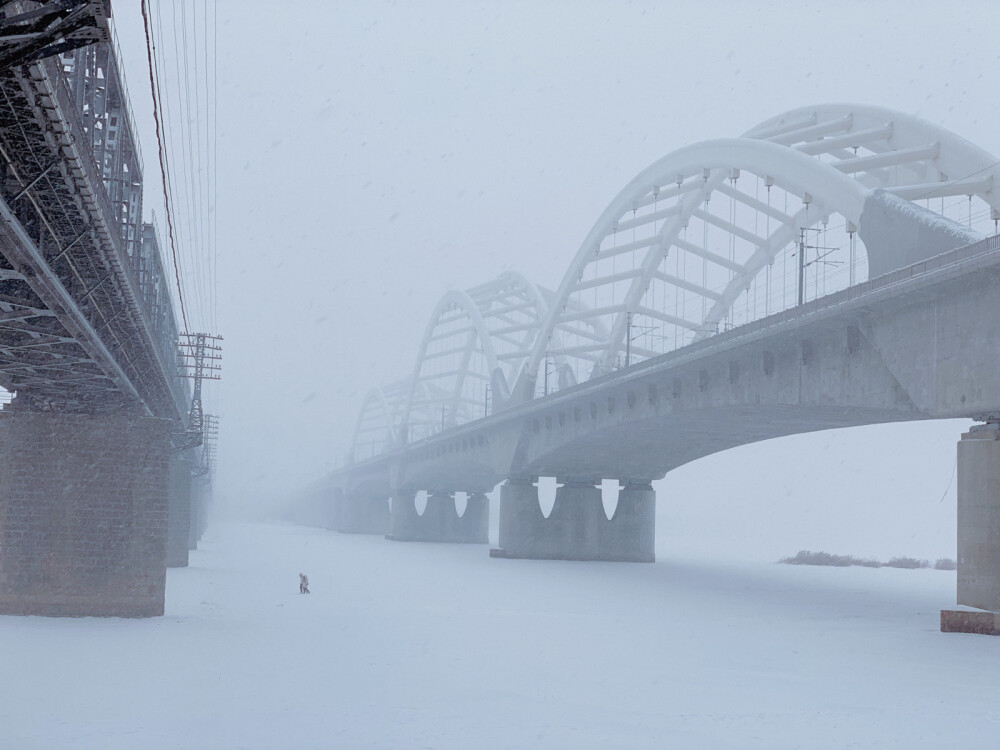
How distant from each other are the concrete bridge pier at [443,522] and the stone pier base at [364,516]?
933 inches

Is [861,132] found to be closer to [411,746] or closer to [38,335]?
[38,335]

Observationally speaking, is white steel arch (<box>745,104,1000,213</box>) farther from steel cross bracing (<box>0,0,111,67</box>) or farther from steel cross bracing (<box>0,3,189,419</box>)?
steel cross bracing (<box>0,0,111,67</box>)

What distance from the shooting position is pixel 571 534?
59.3m

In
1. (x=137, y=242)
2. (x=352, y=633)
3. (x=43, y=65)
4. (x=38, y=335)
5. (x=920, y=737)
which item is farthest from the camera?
(x=352, y=633)

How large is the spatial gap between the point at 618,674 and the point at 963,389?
36.0 feet

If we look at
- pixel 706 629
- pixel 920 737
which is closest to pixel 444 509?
pixel 706 629

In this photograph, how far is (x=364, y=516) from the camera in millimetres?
119750

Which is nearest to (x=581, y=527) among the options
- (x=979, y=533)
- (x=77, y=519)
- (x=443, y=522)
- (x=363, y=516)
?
(x=443, y=522)

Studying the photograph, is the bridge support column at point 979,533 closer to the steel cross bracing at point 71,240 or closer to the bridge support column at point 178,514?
the steel cross bracing at point 71,240

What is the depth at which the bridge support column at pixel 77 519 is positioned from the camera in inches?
999

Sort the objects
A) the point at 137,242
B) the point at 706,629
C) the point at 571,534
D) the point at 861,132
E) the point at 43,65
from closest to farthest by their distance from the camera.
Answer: the point at 43,65 < the point at 137,242 < the point at 706,629 < the point at 861,132 < the point at 571,534

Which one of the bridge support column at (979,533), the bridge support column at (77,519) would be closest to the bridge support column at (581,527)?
the bridge support column at (979,533)

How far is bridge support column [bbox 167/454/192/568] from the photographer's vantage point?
46219 mm

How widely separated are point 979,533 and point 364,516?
99.5 m
